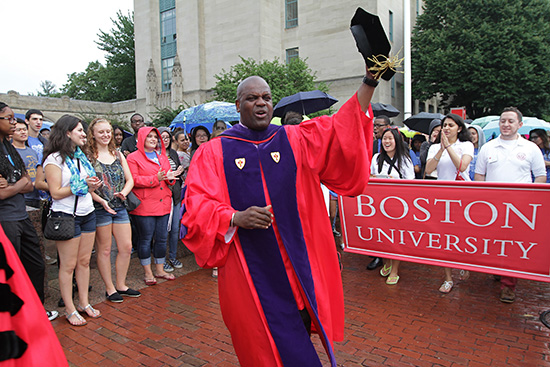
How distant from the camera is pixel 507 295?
188 inches

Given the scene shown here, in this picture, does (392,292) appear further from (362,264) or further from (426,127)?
(426,127)

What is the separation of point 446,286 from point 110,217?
441cm

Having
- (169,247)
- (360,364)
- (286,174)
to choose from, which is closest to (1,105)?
(286,174)

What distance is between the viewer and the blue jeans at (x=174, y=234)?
245 inches

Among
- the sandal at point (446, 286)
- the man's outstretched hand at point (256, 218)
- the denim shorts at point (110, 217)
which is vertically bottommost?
the sandal at point (446, 286)

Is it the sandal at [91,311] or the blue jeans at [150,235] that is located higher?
the blue jeans at [150,235]

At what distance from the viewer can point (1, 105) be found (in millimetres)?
3664

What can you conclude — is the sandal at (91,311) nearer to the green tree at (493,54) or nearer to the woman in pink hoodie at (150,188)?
the woman in pink hoodie at (150,188)

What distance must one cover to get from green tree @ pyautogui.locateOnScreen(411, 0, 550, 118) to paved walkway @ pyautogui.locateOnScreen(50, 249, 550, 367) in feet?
75.4

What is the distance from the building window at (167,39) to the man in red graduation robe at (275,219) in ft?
122

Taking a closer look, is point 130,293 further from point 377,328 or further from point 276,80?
point 276,80

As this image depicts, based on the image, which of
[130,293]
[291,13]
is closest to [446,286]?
[130,293]

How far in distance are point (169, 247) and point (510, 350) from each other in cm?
488

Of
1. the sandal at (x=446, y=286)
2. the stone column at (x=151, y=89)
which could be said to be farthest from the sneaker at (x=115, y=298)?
the stone column at (x=151, y=89)
